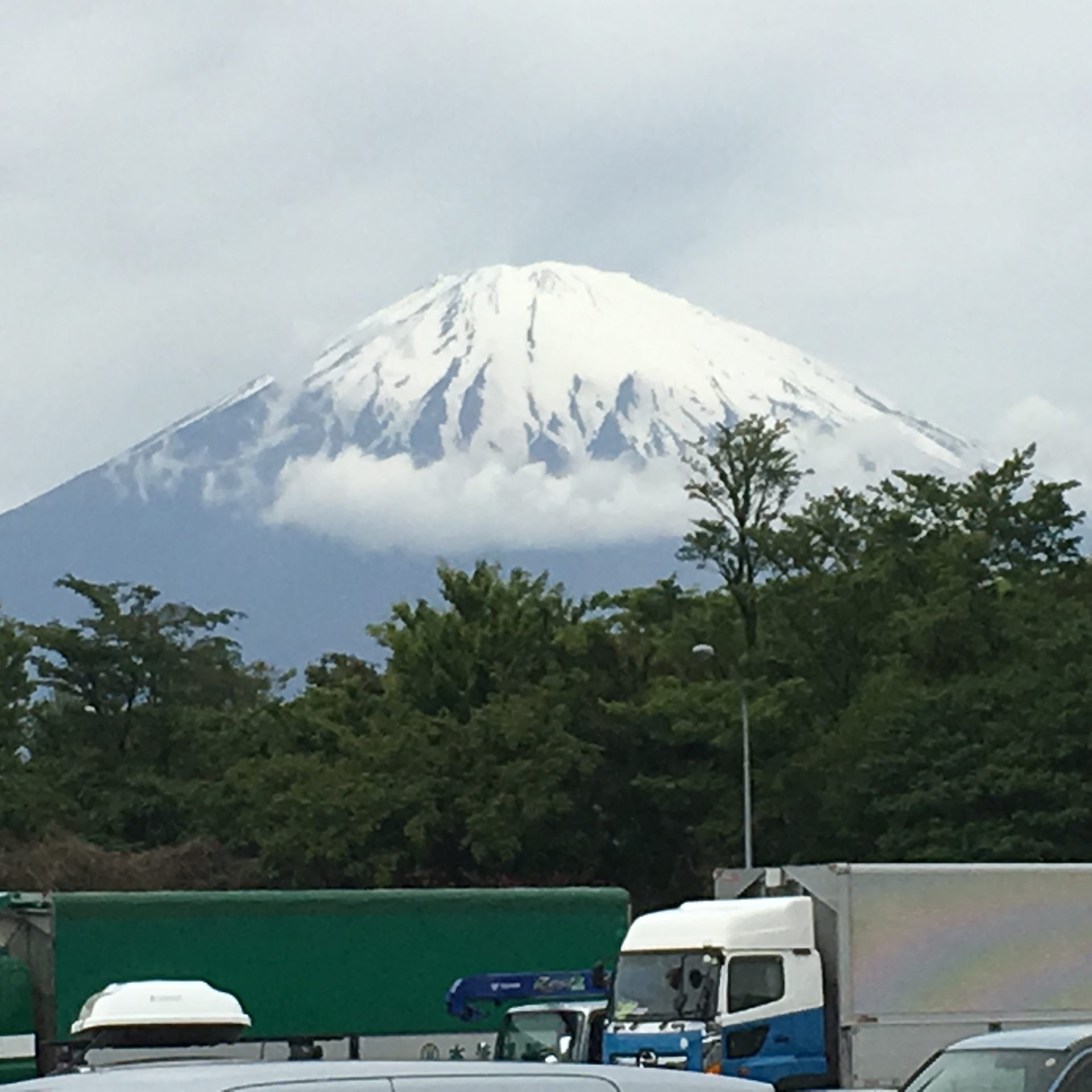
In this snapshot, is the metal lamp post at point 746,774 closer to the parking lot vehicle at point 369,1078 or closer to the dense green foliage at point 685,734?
the dense green foliage at point 685,734

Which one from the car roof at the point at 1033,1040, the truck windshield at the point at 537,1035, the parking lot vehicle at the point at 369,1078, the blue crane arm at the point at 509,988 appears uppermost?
the parking lot vehicle at the point at 369,1078

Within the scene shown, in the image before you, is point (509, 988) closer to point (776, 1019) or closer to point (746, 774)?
point (776, 1019)

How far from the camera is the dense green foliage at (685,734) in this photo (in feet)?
205

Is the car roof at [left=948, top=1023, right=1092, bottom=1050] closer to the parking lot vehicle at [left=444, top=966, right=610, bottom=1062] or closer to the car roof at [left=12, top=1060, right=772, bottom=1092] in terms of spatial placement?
the car roof at [left=12, top=1060, right=772, bottom=1092]

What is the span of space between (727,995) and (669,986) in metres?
0.65

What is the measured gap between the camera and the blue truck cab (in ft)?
78.1

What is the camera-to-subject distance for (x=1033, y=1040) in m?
12.8

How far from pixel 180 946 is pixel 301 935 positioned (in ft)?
5.84

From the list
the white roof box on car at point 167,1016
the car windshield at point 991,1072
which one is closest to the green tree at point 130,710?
the white roof box on car at point 167,1016

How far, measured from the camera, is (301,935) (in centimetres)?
3338

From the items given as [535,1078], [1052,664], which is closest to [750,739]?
[1052,664]

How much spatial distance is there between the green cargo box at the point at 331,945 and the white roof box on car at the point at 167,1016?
13293 millimetres

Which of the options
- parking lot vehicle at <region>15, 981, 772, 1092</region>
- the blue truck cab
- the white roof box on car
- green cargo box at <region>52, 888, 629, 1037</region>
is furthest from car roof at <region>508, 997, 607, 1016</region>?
parking lot vehicle at <region>15, 981, 772, 1092</region>

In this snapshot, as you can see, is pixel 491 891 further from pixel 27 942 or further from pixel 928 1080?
pixel 928 1080
